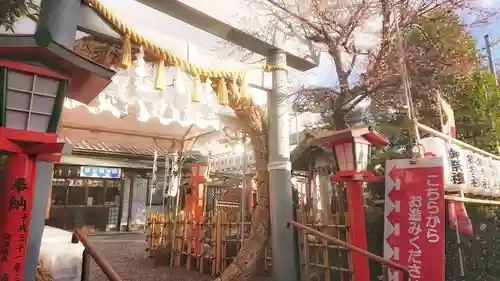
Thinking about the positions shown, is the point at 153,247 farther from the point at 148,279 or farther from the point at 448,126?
the point at 448,126

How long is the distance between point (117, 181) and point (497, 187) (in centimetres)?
1499

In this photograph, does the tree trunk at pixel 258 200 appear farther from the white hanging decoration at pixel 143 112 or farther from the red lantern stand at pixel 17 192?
the red lantern stand at pixel 17 192

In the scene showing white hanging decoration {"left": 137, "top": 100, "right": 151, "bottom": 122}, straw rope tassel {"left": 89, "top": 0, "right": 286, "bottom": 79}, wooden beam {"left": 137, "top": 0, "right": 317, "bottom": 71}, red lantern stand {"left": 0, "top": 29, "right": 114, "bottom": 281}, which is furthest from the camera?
white hanging decoration {"left": 137, "top": 100, "right": 151, "bottom": 122}

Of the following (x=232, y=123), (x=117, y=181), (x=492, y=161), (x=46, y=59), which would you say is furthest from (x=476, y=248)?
(x=117, y=181)

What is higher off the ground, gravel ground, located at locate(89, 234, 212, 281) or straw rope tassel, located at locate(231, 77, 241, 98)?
straw rope tassel, located at locate(231, 77, 241, 98)

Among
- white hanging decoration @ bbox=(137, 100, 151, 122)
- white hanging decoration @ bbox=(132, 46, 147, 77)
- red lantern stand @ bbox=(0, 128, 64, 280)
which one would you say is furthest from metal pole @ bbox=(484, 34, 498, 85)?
red lantern stand @ bbox=(0, 128, 64, 280)

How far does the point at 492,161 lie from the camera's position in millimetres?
6852

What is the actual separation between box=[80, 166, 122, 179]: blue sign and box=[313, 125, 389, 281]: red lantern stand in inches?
506

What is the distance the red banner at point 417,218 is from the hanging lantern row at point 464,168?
61 cm

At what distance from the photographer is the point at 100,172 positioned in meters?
14.7

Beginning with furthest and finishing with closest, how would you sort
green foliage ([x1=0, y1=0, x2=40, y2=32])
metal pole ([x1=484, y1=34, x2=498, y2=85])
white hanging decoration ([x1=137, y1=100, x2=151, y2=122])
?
metal pole ([x1=484, y1=34, x2=498, y2=85]), white hanging decoration ([x1=137, y1=100, x2=151, y2=122]), green foliage ([x1=0, y1=0, x2=40, y2=32])

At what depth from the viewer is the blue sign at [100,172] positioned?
14391mm

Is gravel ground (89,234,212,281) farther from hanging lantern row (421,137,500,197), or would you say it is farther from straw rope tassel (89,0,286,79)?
hanging lantern row (421,137,500,197)

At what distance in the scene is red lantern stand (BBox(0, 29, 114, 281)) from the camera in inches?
91.9
